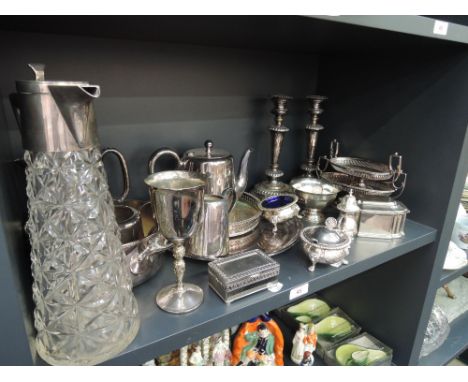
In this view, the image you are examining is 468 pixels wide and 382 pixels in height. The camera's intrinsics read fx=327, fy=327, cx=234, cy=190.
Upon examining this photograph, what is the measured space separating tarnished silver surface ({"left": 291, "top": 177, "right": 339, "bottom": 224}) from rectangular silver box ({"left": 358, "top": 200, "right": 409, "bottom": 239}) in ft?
0.27

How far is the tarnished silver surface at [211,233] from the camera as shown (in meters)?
0.55

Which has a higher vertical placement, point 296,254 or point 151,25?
point 151,25

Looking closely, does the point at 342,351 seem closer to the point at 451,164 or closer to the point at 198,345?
the point at 198,345

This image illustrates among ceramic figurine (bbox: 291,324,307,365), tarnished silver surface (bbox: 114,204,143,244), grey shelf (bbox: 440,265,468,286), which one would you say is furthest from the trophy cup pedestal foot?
grey shelf (bbox: 440,265,468,286)

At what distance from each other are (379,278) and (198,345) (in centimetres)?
55

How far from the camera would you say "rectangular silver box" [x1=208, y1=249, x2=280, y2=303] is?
20.1 inches

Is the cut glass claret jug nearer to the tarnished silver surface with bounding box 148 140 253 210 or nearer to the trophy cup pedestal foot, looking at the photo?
the trophy cup pedestal foot

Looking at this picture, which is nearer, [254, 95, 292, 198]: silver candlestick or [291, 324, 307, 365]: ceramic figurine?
[254, 95, 292, 198]: silver candlestick

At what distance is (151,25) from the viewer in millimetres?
498

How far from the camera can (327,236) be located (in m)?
0.63

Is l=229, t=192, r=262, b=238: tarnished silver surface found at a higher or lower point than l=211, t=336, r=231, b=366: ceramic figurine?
higher

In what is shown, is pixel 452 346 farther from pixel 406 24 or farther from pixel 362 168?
pixel 406 24

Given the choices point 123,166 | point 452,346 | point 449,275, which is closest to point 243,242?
point 123,166

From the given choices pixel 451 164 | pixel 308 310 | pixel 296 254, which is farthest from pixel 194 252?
pixel 308 310
